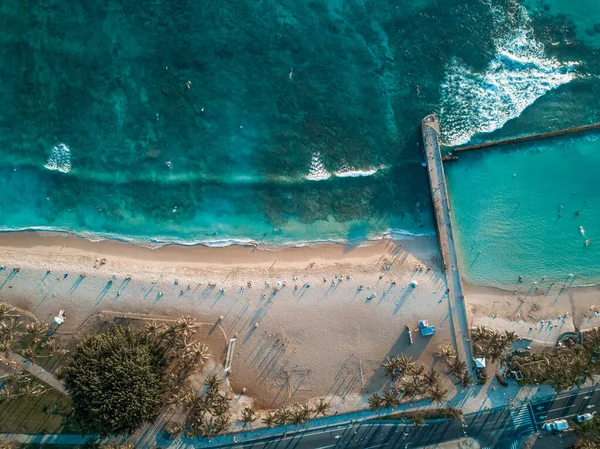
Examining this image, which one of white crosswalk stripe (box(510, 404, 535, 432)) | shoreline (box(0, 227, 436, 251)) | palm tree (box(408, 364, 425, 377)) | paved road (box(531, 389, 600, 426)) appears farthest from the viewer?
shoreline (box(0, 227, 436, 251))

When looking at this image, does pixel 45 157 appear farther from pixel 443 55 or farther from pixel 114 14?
pixel 443 55

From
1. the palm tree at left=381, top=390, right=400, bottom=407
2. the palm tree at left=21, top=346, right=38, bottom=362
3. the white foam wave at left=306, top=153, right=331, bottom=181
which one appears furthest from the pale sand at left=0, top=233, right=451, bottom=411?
the white foam wave at left=306, top=153, right=331, bottom=181

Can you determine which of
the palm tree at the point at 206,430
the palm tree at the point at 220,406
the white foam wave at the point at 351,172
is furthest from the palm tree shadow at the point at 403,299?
the palm tree at the point at 206,430

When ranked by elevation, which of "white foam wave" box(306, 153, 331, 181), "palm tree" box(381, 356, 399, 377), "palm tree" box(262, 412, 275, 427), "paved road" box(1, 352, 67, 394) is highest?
"white foam wave" box(306, 153, 331, 181)

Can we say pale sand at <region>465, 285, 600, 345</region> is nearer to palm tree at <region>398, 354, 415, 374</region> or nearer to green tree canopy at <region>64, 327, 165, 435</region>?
palm tree at <region>398, 354, 415, 374</region>

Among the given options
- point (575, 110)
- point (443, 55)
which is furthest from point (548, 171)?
point (443, 55)

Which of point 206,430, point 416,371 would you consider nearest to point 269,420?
point 206,430

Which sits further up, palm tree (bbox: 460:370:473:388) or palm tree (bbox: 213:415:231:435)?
palm tree (bbox: 460:370:473:388)

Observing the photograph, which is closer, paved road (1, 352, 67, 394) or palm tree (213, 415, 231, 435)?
palm tree (213, 415, 231, 435)
